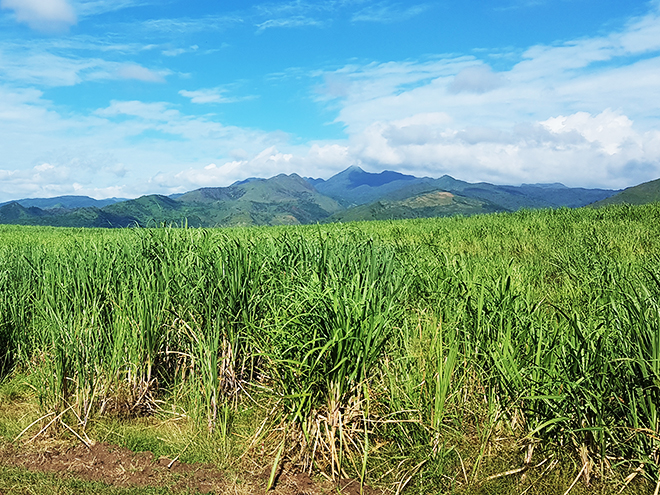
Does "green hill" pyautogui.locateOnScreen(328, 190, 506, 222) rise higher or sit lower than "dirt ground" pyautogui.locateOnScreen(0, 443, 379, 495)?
higher

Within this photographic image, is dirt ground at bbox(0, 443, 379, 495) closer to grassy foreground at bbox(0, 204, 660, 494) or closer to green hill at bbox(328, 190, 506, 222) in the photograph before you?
grassy foreground at bbox(0, 204, 660, 494)

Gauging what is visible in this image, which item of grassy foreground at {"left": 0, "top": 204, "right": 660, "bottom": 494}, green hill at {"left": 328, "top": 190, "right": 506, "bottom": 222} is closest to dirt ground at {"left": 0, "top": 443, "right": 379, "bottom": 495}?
grassy foreground at {"left": 0, "top": 204, "right": 660, "bottom": 494}

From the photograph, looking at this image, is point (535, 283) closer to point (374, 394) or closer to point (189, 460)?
point (374, 394)

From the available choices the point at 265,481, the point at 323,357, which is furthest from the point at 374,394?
the point at 265,481

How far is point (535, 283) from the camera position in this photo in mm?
5754

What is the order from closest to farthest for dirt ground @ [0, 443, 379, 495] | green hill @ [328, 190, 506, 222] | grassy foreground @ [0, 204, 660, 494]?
grassy foreground @ [0, 204, 660, 494] → dirt ground @ [0, 443, 379, 495] → green hill @ [328, 190, 506, 222]

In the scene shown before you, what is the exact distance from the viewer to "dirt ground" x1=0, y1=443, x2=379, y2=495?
2.77 metres

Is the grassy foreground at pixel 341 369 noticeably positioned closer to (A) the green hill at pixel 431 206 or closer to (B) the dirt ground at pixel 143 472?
(B) the dirt ground at pixel 143 472

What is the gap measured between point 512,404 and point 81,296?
3.70m

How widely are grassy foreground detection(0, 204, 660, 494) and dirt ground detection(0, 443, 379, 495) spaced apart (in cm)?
10

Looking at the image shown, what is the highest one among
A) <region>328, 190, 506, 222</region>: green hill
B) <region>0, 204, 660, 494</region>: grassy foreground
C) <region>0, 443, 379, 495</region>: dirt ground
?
<region>328, 190, 506, 222</region>: green hill

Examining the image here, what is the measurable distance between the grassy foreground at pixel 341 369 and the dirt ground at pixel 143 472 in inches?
3.9

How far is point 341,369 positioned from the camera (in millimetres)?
2869

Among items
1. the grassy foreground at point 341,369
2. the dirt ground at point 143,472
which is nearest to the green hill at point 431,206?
the grassy foreground at point 341,369
